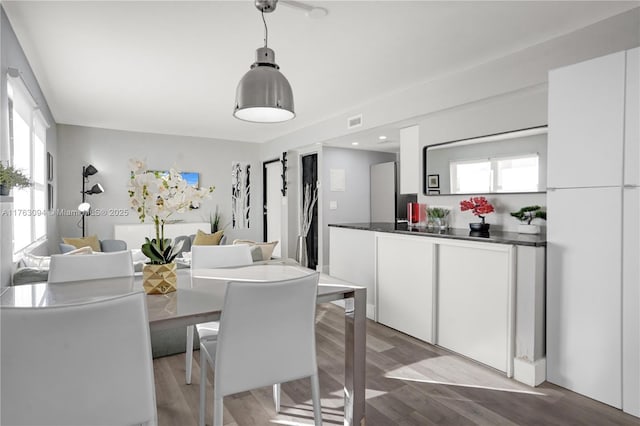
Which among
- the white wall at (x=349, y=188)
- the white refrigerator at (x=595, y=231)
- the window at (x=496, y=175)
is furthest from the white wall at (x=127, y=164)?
the white refrigerator at (x=595, y=231)

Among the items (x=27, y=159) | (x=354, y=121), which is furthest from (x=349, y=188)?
(x=27, y=159)

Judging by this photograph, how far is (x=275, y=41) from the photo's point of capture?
110 inches

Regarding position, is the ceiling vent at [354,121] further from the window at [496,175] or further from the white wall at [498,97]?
the window at [496,175]

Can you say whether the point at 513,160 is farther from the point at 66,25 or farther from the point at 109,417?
the point at 66,25

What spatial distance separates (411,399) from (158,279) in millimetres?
1612

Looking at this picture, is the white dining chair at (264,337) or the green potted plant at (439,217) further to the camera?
the green potted plant at (439,217)

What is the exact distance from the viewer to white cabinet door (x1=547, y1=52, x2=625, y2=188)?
6.87ft

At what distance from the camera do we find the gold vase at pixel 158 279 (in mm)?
1683

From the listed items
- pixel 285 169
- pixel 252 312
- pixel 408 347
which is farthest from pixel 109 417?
pixel 285 169

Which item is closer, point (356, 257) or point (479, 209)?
point (479, 209)

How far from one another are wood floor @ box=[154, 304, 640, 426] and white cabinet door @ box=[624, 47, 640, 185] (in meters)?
1.33

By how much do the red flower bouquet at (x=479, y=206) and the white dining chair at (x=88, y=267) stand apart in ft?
8.52

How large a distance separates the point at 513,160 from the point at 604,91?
0.97 metres

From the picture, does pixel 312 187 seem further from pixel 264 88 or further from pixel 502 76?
pixel 264 88
